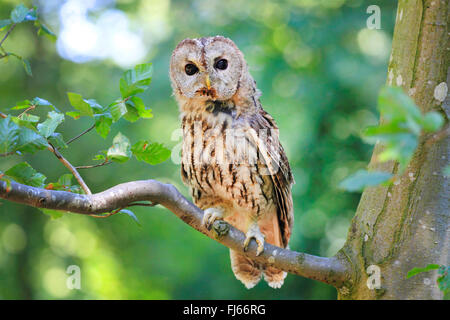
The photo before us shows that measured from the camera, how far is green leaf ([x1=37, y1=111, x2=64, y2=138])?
4.22 feet

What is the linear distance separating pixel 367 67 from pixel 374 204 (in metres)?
2.17

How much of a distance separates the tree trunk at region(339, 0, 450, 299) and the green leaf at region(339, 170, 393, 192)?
0.80m

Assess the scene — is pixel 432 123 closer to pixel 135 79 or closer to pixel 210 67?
pixel 135 79

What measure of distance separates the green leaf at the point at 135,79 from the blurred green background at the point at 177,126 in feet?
3.93

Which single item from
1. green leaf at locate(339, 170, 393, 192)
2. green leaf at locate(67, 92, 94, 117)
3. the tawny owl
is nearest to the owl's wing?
the tawny owl

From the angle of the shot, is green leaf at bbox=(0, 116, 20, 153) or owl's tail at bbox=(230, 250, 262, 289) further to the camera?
owl's tail at bbox=(230, 250, 262, 289)

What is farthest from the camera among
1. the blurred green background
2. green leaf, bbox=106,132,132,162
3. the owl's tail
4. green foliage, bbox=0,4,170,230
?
the blurred green background

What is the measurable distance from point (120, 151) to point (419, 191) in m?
→ 1.03

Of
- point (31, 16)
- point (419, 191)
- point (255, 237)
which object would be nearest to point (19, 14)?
point (31, 16)

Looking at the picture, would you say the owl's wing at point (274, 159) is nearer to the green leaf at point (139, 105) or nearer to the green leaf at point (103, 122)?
the green leaf at point (139, 105)

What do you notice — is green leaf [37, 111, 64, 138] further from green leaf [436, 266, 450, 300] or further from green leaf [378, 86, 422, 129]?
green leaf [436, 266, 450, 300]

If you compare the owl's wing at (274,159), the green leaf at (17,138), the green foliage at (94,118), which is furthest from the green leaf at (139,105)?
the owl's wing at (274,159)

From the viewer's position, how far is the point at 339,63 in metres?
3.52
